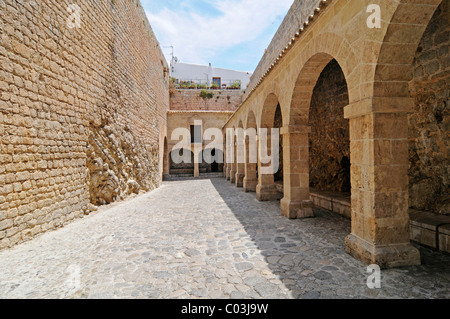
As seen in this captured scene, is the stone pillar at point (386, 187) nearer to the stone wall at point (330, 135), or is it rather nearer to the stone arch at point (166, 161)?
the stone wall at point (330, 135)

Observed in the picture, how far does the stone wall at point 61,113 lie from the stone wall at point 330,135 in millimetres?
7180

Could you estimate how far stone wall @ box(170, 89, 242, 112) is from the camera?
22.2 meters

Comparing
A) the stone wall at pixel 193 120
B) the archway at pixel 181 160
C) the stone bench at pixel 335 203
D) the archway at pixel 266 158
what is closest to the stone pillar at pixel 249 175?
the archway at pixel 266 158

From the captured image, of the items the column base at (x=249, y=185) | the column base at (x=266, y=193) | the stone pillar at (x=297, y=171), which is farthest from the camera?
the column base at (x=249, y=185)

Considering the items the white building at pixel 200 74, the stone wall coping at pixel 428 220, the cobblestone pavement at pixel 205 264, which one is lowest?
the cobblestone pavement at pixel 205 264

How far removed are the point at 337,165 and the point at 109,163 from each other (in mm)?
7415

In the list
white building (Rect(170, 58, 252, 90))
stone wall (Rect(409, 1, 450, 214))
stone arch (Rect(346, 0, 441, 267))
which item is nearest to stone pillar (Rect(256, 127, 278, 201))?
stone wall (Rect(409, 1, 450, 214))

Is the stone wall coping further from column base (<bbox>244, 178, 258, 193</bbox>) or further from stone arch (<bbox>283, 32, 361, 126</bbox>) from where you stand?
column base (<bbox>244, 178, 258, 193</bbox>)

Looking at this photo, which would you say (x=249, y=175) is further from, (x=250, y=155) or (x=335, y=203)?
(x=335, y=203)

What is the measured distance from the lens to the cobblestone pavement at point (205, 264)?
2602mm

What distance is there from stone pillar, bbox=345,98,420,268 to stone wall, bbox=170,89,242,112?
20.1m

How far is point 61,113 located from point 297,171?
5.63 meters
